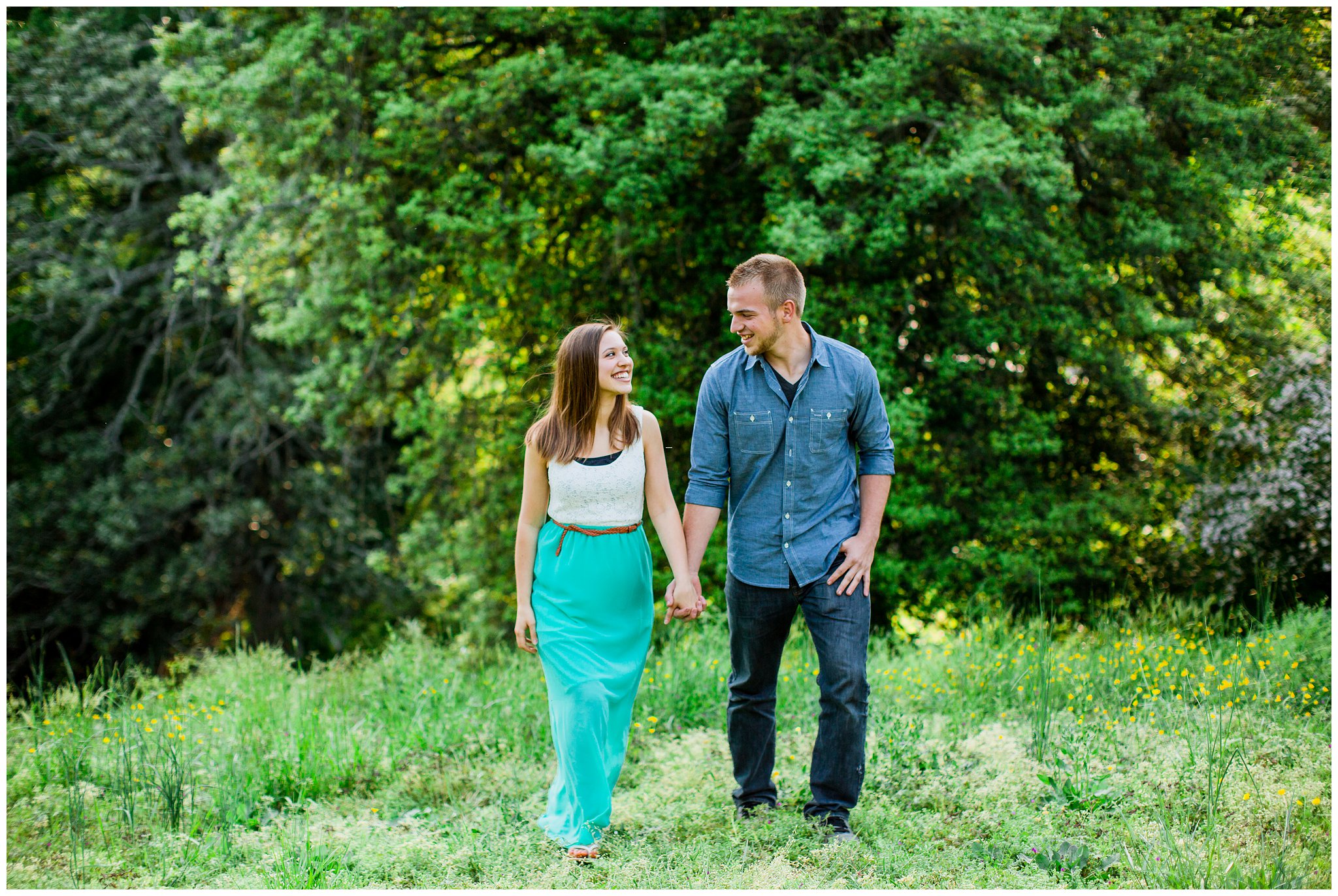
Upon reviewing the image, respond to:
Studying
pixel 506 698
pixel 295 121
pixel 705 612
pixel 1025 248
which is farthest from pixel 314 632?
pixel 1025 248

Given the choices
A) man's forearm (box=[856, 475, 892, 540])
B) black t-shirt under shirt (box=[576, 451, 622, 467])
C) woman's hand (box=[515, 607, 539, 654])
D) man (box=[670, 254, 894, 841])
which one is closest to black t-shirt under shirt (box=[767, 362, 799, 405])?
man (box=[670, 254, 894, 841])

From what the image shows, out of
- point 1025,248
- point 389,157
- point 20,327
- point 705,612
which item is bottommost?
point 705,612

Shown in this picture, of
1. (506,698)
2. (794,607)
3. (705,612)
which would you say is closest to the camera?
(794,607)

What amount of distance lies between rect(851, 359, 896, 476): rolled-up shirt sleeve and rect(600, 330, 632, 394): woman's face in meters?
0.34

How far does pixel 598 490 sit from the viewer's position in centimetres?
366

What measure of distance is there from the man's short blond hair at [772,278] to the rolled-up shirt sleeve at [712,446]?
368 mm

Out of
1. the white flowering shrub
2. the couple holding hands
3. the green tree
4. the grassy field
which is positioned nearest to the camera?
the grassy field

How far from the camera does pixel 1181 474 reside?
850 centimetres

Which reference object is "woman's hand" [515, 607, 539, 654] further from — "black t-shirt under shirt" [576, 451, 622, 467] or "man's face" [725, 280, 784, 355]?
"man's face" [725, 280, 784, 355]

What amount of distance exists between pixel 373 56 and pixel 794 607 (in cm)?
755

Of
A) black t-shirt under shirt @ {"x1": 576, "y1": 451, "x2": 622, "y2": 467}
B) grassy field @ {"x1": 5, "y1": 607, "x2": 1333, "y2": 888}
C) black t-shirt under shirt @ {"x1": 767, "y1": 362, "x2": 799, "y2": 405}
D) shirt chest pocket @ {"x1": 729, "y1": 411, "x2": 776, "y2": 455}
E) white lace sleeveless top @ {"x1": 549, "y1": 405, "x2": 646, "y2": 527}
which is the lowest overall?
grassy field @ {"x1": 5, "y1": 607, "x2": 1333, "y2": 888}

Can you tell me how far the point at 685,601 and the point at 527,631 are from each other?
0.67 metres

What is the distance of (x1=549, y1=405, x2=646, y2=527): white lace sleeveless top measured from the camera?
3654mm

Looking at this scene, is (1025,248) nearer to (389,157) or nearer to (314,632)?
(389,157)
